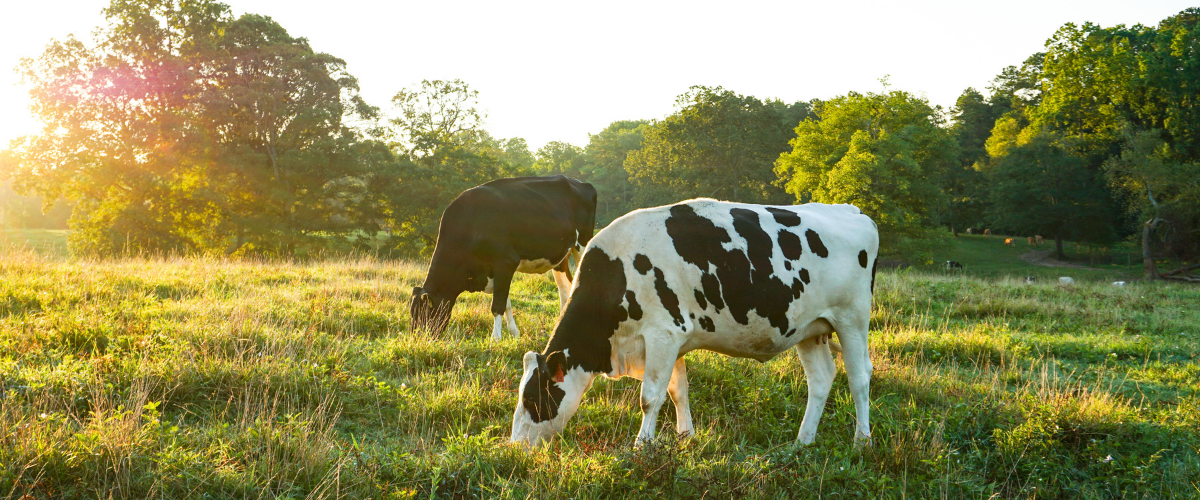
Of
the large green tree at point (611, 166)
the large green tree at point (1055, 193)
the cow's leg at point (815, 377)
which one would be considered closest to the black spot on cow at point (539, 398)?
the cow's leg at point (815, 377)

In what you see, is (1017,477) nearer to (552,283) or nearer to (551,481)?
(551,481)

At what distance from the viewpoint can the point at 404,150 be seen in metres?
40.6

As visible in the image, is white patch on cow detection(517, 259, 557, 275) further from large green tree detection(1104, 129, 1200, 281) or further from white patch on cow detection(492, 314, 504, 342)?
large green tree detection(1104, 129, 1200, 281)

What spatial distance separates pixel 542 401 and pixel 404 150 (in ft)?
128

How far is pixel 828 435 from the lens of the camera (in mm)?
4762

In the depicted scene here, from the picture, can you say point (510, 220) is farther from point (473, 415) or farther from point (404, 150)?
point (404, 150)

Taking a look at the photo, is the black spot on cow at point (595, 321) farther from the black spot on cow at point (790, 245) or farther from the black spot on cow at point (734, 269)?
the black spot on cow at point (790, 245)

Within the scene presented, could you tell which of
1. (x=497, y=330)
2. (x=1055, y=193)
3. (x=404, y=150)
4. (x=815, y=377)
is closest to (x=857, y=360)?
(x=815, y=377)

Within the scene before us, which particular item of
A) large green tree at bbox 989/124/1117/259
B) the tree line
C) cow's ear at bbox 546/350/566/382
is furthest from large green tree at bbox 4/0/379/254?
large green tree at bbox 989/124/1117/259

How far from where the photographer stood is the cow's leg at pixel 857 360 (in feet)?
16.1

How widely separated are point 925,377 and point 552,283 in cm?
879

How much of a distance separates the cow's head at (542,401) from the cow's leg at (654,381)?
0.58 m

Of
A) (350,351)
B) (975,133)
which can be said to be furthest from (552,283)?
(975,133)

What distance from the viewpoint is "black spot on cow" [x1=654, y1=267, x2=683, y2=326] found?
4.43 m
